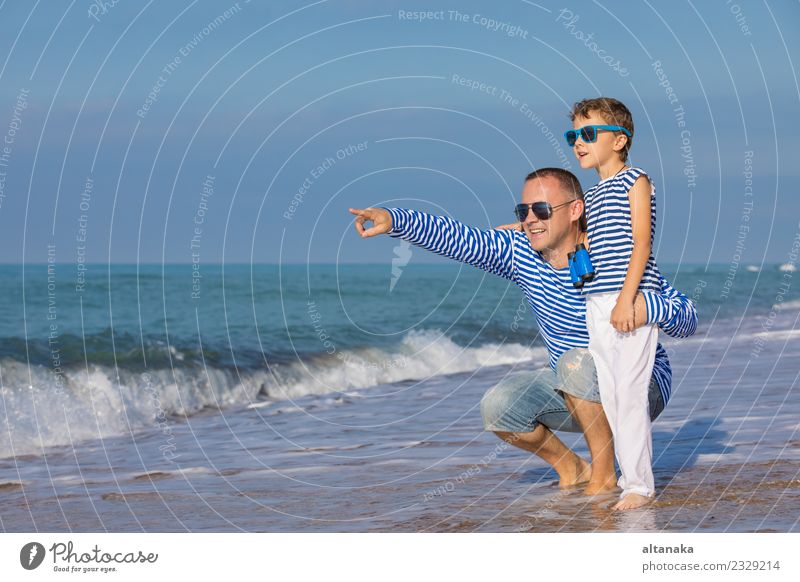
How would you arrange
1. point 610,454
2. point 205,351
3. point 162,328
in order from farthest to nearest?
1. point 162,328
2. point 205,351
3. point 610,454

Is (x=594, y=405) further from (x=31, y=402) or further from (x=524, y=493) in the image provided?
(x=31, y=402)

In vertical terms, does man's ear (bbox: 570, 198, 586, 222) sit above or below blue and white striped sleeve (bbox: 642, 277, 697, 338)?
above

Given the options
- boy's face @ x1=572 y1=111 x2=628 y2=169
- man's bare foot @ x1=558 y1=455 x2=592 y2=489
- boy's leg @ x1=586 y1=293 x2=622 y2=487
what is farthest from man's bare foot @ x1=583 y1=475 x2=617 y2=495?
boy's face @ x1=572 y1=111 x2=628 y2=169

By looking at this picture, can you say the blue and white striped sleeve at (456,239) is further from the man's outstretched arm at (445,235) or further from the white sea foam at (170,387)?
the white sea foam at (170,387)

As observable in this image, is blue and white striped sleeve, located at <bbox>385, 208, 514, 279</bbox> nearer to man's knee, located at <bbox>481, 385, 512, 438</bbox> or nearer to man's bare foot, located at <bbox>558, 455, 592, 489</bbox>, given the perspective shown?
man's knee, located at <bbox>481, 385, 512, 438</bbox>

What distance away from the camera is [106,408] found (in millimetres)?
14633

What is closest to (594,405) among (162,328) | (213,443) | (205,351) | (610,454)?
(610,454)

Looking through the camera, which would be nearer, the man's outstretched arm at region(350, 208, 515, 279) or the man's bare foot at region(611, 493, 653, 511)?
the man's bare foot at region(611, 493, 653, 511)

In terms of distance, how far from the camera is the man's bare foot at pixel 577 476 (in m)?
7.90

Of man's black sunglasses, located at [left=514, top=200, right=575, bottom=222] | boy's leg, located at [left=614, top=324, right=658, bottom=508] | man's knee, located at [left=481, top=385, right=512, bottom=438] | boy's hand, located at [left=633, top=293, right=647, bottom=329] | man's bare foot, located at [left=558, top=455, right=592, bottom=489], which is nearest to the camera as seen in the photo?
boy's hand, located at [left=633, top=293, right=647, bottom=329]

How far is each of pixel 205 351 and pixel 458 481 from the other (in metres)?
12.3

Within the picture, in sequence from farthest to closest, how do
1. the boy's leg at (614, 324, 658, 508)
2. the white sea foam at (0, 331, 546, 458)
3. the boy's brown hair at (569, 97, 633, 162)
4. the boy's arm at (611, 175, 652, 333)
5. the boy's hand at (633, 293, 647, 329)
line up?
the white sea foam at (0, 331, 546, 458)
the boy's brown hair at (569, 97, 633, 162)
the boy's leg at (614, 324, 658, 508)
the boy's hand at (633, 293, 647, 329)
the boy's arm at (611, 175, 652, 333)

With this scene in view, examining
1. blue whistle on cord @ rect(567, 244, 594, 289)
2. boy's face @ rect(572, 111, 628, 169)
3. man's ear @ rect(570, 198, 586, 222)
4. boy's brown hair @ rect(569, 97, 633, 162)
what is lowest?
blue whistle on cord @ rect(567, 244, 594, 289)

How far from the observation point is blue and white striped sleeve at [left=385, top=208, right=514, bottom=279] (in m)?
7.29
